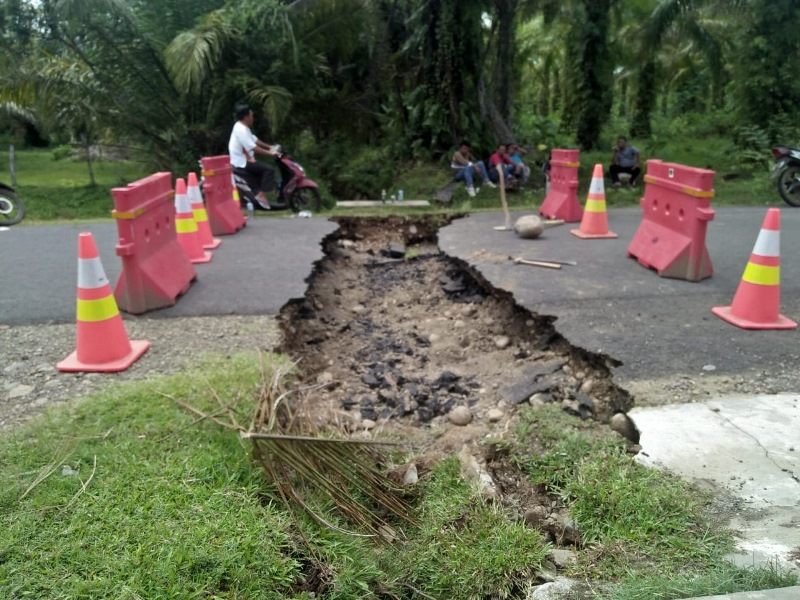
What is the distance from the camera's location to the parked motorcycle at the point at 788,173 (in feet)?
37.0

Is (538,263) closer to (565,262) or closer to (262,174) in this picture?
(565,262)

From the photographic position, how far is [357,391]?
192 inches

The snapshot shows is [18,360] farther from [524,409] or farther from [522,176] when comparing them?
[522,176]

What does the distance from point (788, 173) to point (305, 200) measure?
8074 mm

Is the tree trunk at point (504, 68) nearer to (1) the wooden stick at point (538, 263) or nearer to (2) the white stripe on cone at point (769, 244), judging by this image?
(1) the wooden stick at point (538, 263)

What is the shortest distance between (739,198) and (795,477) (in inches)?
442

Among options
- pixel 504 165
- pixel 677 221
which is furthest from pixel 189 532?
pixel 504 165

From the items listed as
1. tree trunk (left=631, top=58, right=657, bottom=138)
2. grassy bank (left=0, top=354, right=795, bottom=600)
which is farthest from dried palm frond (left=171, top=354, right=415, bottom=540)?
tree trunk (left=631, top=58, right=657, bottom=138)

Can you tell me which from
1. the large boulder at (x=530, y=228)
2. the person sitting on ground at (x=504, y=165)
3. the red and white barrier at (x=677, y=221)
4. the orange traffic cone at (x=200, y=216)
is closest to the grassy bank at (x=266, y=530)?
the red and white barrier at (x=677, y=221)

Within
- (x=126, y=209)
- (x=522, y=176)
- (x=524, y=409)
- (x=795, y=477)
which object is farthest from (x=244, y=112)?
(x=795, y=477)

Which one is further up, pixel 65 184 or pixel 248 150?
pixel 248 150

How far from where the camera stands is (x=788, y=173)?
11.5 meters

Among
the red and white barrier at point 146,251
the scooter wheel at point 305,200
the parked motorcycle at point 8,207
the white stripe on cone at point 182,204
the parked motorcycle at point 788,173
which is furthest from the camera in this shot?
the scooter wheel at point 305,200

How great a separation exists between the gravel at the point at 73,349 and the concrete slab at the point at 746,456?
268 centimetres
